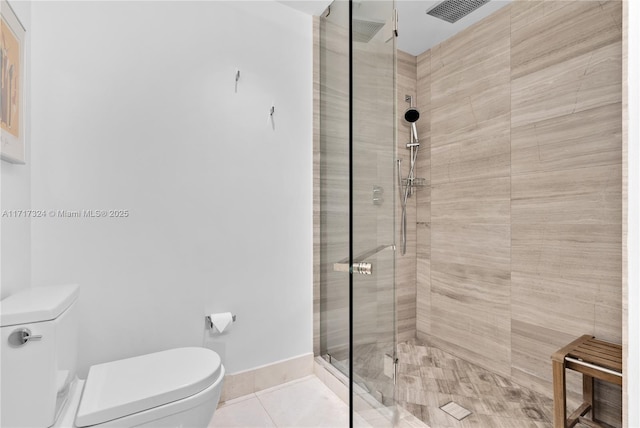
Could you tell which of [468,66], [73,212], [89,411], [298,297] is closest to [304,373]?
[298,297]

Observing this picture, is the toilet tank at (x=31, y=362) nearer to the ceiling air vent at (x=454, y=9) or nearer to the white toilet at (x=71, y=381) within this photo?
the white toilet at (x=71, y=381)

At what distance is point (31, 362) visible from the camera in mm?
1061

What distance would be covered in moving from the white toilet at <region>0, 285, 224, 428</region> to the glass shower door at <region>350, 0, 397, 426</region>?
61cm

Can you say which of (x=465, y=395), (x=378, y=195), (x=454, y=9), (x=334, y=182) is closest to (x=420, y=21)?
(x=454, y=9)

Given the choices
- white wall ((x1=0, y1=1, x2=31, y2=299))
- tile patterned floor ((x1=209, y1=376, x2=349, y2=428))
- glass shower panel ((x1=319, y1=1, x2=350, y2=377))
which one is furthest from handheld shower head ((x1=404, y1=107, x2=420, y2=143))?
white wall ((x1=0, y1=1, x2=31, y2=299))

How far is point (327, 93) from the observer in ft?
6.99

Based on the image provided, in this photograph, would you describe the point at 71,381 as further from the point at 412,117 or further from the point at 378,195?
the point at 412,117

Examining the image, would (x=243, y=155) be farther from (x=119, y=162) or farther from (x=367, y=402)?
(x=367, y=402)

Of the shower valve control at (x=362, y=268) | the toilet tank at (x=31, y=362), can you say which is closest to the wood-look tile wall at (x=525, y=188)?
the shower valve control at (x=362, y=268)

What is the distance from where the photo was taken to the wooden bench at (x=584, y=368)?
4.42 ft

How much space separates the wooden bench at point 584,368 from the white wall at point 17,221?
2194mm

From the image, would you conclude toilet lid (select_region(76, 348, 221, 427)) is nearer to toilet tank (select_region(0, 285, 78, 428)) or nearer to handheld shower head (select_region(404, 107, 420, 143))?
toilet tank (select_region(0, 285, 78, 428))

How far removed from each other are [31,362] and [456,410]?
6.02 ft

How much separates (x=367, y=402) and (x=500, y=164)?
5.24ft
